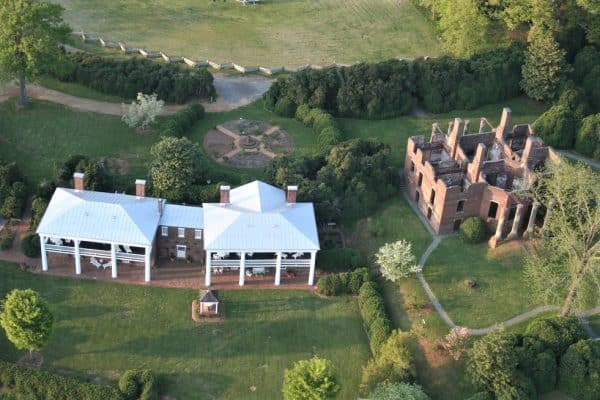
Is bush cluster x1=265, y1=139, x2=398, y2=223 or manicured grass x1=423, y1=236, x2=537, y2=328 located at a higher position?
bush cluster x1=265, y1=139, x2=398, y2=223

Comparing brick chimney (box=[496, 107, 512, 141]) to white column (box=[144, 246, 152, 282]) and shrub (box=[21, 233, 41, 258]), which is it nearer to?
white column (box=[144, 246, 152, 282])

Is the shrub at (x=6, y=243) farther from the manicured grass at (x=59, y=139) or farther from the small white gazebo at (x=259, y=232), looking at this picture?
the small white gazebo at (x=259, y=232)

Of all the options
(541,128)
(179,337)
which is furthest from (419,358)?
(541,128)

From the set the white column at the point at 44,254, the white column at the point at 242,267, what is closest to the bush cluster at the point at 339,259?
the white column at the point at 242,267

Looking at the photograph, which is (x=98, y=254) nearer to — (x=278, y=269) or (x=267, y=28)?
(x=278, y=269)

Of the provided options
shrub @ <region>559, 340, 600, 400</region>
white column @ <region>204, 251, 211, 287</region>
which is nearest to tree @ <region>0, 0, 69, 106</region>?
white column @ <region>204, 251, 211, 287</region>
